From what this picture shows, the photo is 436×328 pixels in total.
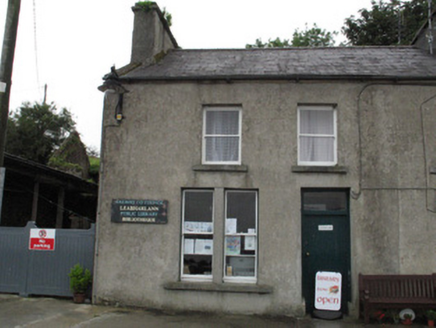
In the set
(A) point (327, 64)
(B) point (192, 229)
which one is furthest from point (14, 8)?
(A) point (327, 64)

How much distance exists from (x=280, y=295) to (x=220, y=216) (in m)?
2.21

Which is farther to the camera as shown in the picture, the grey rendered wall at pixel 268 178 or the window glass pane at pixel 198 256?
the window glass pane at pixel 198 256

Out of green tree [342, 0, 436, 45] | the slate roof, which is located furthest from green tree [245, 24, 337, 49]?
the slate roof

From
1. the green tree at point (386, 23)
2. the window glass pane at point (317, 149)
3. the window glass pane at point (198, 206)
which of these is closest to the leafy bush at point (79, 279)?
the window glass pane at point (198, 206)

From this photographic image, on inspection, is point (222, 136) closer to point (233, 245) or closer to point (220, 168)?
point (220, 168)

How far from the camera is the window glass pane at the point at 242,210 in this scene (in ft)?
31.1

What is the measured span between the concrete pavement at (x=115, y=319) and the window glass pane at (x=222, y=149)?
3.58 m

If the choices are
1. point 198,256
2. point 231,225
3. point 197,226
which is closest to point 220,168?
point 231,225

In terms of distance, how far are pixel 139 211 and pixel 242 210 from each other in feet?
8.00

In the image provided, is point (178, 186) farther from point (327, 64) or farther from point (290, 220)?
point (327, 64)

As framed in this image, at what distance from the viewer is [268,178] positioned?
9.39 metres

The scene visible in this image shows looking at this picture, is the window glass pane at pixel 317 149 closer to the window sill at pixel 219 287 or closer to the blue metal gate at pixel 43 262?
the window sill at pixel 219 287

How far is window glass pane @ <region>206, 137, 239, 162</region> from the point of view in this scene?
9.73 meters

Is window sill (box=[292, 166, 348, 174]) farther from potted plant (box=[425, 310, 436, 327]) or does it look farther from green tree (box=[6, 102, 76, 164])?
green tree (box=[6, 102, 76, 164])
